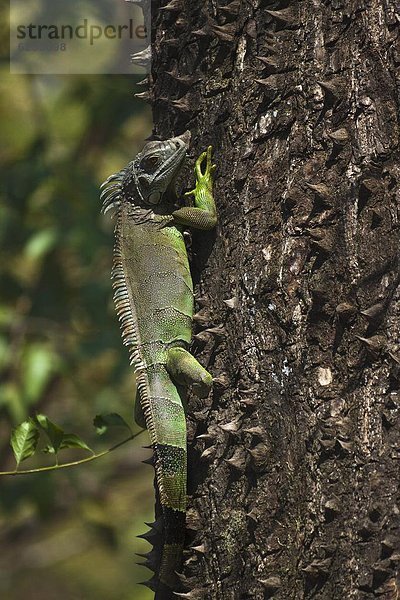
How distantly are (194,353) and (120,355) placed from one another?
295 cm

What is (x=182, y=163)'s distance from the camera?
2998mm

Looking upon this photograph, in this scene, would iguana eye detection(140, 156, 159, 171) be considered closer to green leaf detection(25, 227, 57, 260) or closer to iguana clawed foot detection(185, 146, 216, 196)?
iguana clawed foot detection(185, 146, 216, 196)

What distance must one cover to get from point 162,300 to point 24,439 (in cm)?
73

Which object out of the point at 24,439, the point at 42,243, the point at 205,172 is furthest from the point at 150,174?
the point at 42,243

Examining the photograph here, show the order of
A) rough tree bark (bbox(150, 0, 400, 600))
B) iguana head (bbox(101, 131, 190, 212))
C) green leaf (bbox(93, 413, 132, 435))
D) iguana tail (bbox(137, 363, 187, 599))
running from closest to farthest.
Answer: rough tree bark (bbox(150, 0, 400, 600)), iguana tail (bbox(137, 363, 187, 599)), iguana head (bbox(101, 131, 190, 212)), green leaf (bbox(93, 413, 132, 435))

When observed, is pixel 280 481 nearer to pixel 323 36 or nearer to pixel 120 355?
pixel 323 36

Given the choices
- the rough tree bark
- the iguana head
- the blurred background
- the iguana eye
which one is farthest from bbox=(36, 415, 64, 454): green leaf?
the blurred background

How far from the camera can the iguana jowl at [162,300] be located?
2812 millimetres

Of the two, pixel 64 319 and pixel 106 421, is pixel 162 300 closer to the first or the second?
pixel 106 421

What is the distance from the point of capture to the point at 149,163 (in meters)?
3.21

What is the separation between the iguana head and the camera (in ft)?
9.80

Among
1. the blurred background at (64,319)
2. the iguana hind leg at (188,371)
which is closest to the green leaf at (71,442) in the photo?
the iguana hind leg at (188,371)

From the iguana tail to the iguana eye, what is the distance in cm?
72

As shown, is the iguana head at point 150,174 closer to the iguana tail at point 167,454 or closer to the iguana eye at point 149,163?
the iguana eye at point 149,163
